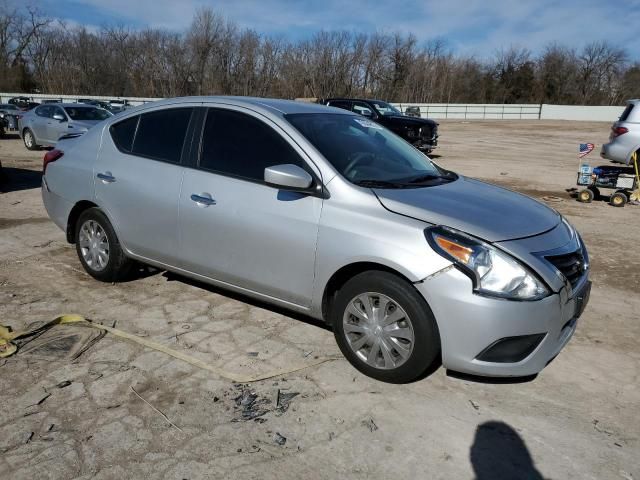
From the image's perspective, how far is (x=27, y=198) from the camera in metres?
9.05

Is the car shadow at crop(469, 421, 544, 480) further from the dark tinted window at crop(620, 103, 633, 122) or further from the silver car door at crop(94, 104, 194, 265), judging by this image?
the dark tinted window at crop(620, 103, 633, 122)

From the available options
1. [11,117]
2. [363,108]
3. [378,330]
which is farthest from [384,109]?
[11,117]

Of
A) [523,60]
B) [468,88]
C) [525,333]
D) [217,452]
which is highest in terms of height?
[523,60]

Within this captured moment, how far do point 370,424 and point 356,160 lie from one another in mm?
1815

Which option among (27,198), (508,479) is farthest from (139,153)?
(27,198)

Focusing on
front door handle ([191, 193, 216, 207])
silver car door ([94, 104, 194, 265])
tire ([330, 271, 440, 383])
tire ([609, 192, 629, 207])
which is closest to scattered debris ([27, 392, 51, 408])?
silver car door ([94, 104, 194, 265])

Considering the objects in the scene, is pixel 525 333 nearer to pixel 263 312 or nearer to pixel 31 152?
pixel 263 312

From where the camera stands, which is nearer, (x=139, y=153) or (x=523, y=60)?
Answer: (x=139, y=153)

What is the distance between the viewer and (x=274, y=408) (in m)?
3.02

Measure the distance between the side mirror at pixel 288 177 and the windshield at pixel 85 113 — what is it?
13.9 metres

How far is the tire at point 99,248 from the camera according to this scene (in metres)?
4.71

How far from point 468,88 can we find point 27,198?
75.2 m

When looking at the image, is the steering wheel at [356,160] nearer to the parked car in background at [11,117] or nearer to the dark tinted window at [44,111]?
the dark tinted window at [44,111]

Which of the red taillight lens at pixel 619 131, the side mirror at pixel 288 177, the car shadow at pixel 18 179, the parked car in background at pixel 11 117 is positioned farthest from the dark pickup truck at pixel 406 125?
the parked car in background at pixel 11 117
